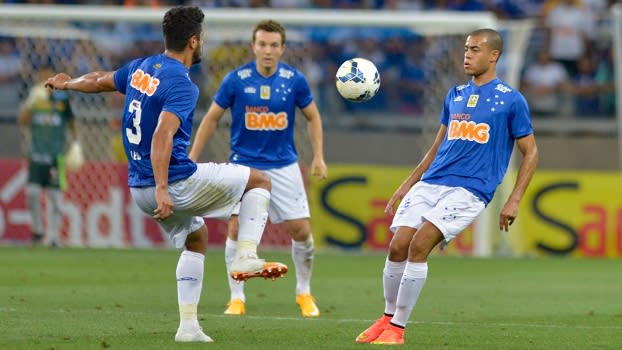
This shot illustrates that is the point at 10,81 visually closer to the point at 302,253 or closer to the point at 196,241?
the point at 302,253

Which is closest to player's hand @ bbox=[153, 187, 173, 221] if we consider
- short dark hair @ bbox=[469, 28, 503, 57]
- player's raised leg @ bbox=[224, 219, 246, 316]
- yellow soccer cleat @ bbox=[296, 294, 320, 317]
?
short dark hair @ bbox=[469, 28, 503, 57]

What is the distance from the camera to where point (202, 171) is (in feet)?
28.0

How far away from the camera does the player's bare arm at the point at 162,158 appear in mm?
8094

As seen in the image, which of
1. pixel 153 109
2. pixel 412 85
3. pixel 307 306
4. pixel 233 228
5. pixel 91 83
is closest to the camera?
pixel 153 109

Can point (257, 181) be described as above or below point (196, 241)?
above

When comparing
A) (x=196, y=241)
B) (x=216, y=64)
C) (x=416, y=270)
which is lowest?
(x=216, y=64)

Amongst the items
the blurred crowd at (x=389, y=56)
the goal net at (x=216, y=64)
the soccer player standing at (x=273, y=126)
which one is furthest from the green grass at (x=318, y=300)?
the blurred crowd at (x=389, y=56)

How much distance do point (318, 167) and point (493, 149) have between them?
2703mm

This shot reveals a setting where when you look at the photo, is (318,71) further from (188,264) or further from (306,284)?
(188,264)

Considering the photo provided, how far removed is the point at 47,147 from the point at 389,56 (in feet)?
21.8

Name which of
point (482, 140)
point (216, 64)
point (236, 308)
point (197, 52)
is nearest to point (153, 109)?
point (197, 52)

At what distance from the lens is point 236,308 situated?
36.5ft

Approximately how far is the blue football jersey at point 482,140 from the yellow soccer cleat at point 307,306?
7.92 feet

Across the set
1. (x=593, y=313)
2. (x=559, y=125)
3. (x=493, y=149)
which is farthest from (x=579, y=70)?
(x=493, y=149)
